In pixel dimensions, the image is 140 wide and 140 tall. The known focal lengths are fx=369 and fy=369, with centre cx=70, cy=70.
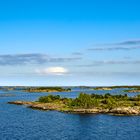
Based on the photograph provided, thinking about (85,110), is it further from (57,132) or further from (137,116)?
(57,132)

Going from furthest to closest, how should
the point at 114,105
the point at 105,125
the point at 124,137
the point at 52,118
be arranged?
the point at 114,105
the point at 52,118
the point at 105,125
the point at 124,137

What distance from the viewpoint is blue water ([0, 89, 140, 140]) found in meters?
95.9

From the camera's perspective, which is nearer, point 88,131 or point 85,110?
point 88,131

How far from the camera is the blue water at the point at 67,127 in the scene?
95.9 metres

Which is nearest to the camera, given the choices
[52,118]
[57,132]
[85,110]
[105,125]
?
[57,132]

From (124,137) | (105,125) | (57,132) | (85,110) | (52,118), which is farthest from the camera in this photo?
(85,110)

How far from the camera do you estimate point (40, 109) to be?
16475cm

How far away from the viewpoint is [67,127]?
370 ft

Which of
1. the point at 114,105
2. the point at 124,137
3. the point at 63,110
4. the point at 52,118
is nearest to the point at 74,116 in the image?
the point at 52,118

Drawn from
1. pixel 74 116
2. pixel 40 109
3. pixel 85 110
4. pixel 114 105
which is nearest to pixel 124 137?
pixel 74 116

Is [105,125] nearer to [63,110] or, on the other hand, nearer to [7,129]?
[7,129]

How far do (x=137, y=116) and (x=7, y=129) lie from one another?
51494mm

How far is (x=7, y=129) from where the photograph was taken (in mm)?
107625

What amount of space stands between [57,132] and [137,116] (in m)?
43.3
